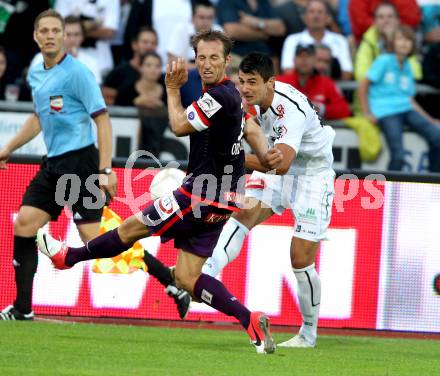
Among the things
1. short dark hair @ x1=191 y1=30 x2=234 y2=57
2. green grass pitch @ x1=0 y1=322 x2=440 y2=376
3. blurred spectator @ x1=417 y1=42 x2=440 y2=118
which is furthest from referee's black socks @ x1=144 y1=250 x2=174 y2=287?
blurred spectator @ x1=417 y1=42 x2=440 y2=118

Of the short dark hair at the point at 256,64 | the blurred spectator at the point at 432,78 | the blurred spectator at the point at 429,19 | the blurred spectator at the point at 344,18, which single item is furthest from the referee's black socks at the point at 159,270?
the blurred spectator at the point at 429,19

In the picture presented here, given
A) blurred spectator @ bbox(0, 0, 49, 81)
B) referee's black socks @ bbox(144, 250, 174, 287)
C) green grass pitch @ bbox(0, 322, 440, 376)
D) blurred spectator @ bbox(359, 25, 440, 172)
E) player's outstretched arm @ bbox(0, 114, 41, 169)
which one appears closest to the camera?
green grass pitch @ bbox(0, 322, 440, 376)

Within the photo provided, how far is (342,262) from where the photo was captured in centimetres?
1011

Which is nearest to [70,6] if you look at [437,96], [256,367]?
[437,96]

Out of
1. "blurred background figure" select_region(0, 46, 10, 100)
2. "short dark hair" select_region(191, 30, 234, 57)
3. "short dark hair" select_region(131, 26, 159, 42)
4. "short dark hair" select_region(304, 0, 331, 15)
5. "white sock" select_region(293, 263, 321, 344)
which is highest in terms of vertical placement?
"short dark hair" select_region(304, 0, 331, 15)

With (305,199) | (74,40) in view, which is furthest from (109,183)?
(74,40)

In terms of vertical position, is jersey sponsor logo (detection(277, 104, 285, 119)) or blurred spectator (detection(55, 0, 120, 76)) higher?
blurred spectator (detection(55, 0, 120, 76))

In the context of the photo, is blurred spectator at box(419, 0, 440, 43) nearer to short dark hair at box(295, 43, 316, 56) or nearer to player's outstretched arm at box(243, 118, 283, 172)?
short dark hair at box(295, 43, 316, 56)

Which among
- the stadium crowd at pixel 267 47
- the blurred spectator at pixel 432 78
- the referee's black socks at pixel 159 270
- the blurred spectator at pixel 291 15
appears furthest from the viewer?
the blurred spectator at pixel 291 15

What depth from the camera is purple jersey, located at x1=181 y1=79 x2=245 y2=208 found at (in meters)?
7.52

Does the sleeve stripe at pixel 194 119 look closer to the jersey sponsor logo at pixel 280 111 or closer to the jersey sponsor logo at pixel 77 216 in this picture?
the jersey sponsor logo at pixel 280 111

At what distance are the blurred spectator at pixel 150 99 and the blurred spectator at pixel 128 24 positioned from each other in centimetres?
110

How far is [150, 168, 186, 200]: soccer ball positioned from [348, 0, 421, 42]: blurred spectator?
5167 mm

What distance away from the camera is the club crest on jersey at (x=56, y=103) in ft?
29.6
